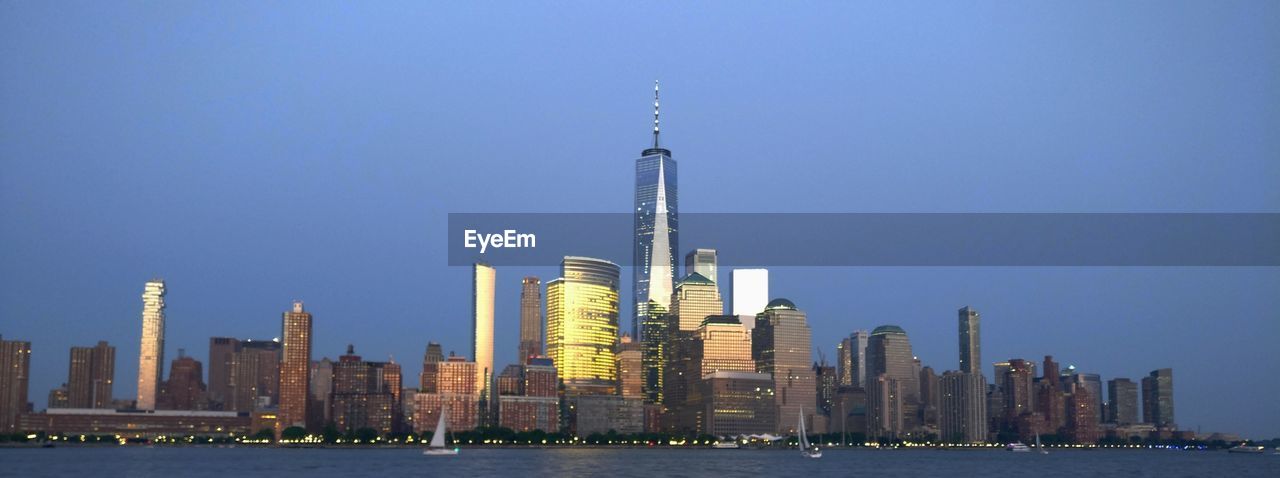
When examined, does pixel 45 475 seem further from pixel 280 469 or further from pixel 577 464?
pixel 577 464

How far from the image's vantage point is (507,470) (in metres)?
159

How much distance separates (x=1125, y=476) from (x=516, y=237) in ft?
344

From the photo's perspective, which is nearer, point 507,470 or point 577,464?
point 507,470

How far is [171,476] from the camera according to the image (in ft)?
469

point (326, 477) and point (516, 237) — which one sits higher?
point (516, 237)

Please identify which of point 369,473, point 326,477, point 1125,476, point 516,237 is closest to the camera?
point 516,237

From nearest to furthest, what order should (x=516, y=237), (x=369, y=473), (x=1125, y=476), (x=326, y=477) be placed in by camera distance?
1. (x=516, y=237)
2. (x=326, y=477)
3. (x=369, y=473)
4. (x=1125, y=476)

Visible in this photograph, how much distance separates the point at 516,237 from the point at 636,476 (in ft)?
212

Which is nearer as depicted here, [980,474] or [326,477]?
[326,477]

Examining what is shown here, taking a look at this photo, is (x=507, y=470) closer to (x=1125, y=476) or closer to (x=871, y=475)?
(x=871, y=475)

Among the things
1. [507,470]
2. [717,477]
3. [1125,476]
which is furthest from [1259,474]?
[507,470]

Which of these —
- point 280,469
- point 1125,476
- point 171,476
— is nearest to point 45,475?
point 171,476

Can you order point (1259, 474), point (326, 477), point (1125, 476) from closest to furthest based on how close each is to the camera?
point (326, 477), point (1125, 476), point (1259, 474)

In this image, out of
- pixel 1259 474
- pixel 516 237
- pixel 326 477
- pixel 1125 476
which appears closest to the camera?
pixel 516 237
